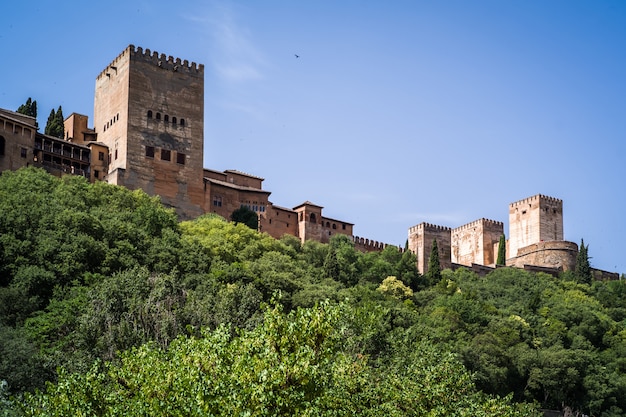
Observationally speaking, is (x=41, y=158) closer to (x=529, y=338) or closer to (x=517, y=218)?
(x=529, y=338)

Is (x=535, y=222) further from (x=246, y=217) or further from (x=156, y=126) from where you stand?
(x=156, y=126)

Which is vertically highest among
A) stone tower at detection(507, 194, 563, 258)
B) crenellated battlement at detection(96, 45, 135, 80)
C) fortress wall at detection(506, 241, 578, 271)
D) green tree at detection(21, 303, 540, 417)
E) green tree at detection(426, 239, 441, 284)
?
crenellated battlement at detection(96, 45, 135, 80)

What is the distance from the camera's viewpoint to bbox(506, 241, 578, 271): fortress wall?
86.6 m

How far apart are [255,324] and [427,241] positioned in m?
43.2

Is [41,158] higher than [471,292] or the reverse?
higher

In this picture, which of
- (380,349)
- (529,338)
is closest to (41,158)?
(380,349)

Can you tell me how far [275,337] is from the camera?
2489cm

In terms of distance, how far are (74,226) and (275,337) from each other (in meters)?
30.0

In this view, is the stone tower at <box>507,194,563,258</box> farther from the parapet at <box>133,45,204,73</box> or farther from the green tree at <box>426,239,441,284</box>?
the parapet at <box>133,45,204,73</box>

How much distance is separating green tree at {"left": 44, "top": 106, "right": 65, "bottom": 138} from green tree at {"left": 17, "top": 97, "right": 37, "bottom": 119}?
51.3 inches

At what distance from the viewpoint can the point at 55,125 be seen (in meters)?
72.0

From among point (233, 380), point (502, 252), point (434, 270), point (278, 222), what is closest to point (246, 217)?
point (278, 222)

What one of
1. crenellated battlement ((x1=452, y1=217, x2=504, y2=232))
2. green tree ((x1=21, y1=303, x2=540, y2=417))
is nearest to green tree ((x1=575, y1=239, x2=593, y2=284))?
crenellated battlement ((x1=452, y1=217, x2=504, y2=232))

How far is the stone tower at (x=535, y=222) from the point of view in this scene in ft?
297
